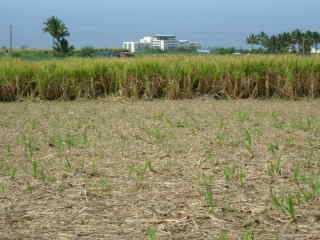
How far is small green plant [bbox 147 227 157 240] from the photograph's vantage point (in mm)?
2301

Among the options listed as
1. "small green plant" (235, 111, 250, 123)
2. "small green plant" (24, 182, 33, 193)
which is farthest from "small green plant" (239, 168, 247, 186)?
"small green plant" (235, 111, 250, 123)

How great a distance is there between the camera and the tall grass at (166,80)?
30.5ft

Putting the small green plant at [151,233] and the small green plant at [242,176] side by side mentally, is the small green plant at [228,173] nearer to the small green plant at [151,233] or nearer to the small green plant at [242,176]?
the small green plant at [242,176]

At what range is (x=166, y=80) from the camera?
9469mm

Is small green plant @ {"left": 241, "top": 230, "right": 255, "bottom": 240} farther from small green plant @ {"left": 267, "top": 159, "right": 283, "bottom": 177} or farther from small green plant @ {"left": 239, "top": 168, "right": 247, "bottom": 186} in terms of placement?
small green plant @ {"left": 267, "top": 159, "right": 283, "bottom": 177}

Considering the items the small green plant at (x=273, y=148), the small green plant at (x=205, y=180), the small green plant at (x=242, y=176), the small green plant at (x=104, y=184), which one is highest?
the small green plant at (x=273, y=148)

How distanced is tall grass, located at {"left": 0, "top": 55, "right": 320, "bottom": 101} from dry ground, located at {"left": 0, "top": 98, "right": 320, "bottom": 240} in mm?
2930

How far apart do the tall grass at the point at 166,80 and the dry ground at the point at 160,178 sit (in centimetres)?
293

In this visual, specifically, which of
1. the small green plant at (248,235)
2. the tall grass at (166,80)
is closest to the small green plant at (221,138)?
the small green plant at (248,235)

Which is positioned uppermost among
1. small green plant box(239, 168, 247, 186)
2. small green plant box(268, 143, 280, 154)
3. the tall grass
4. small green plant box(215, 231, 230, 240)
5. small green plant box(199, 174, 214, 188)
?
the tall grass

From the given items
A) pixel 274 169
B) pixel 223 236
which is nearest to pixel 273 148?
pixel 274 169

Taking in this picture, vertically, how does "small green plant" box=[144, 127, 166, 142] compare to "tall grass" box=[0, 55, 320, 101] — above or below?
below

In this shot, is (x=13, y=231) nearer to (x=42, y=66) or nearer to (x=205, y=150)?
(x=205, y=150)

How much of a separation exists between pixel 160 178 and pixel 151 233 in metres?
1.19
